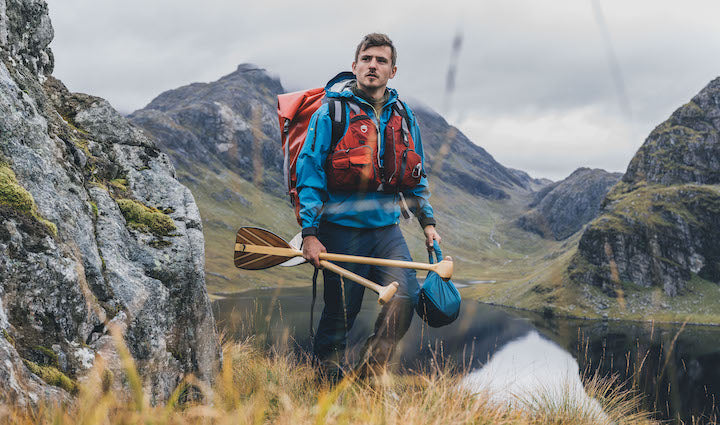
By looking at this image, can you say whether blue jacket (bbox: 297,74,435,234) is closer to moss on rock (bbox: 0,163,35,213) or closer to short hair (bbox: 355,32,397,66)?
short hair (bbox: 355,32,397,66)

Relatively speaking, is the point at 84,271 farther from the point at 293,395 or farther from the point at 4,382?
the point at 293,395

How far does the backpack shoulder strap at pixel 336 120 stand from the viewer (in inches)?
181

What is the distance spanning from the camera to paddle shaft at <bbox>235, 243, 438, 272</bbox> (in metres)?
4.14

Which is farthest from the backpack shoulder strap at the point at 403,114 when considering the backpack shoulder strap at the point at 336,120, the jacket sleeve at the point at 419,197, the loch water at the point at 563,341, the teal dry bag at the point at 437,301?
the loch water at the point at 563,341

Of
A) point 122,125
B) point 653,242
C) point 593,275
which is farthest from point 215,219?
point 122,125

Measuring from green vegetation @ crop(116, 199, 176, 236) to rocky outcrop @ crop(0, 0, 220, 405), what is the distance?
0.02 metres

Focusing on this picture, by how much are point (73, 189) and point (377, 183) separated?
325 centimetres

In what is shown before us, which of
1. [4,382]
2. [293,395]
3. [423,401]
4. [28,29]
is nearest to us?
[4,382]

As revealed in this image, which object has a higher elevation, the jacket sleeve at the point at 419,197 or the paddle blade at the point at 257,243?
the jacket sleeve at the point at 419,197

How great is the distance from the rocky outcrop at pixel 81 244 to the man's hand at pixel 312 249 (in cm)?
186

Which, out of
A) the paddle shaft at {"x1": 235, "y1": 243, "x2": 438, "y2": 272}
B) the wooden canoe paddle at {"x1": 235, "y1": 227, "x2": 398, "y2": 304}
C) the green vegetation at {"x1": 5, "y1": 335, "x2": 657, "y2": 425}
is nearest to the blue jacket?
the paddle shaft at {"x1": 235, "y1": 243, "x2": 438, "y2": 272}

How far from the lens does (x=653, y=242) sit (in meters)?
109

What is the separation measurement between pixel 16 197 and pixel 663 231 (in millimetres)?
130739

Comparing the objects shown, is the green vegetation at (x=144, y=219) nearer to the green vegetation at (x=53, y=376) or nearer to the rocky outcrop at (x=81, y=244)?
the rocky outcrop at (x=81, y=244)
